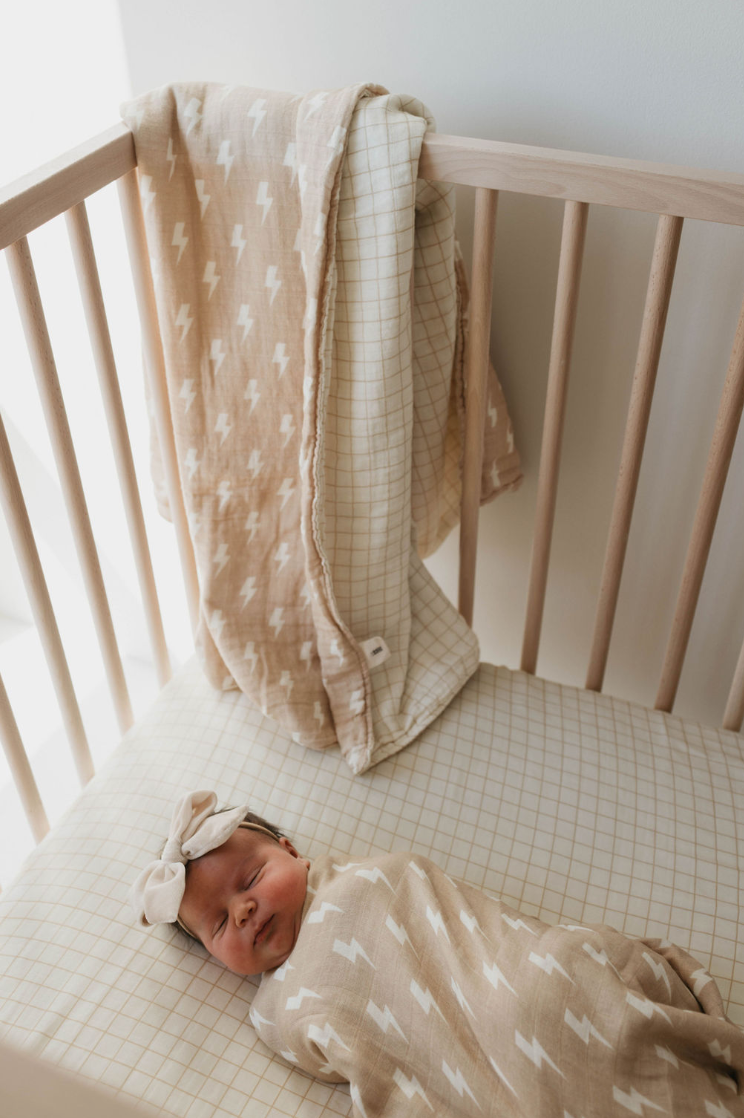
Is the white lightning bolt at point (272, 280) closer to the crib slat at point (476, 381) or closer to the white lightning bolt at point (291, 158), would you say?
the white lightning bolt at point (291, 158)

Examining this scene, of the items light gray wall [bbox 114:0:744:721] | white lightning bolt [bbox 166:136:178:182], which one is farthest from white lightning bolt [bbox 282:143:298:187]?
light gray wall [bbox 114:0:744:721]

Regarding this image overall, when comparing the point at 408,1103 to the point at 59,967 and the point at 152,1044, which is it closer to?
the point at 152,1044

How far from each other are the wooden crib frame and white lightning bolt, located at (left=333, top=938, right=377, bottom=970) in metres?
0.38

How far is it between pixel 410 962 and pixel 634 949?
7.5 inches

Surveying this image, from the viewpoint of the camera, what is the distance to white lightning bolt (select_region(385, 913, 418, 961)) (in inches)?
31.7

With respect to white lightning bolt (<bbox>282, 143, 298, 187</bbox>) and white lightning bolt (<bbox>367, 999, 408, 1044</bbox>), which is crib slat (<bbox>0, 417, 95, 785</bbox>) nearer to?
white lightning bolt (<bbox>282, 143, 298, 187</bbox>)

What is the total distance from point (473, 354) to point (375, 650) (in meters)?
0.34

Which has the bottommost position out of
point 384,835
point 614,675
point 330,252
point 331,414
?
point 614,675

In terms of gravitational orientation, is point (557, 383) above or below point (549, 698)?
above

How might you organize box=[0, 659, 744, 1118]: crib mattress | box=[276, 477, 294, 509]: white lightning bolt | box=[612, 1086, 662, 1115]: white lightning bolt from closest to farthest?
box=[612, 1086, 662, 1115]: white lightning bolt, box=[0, 659, 744, 1118]: crib mattress, box=[276, 477, 294, 509]: white lightning bolt

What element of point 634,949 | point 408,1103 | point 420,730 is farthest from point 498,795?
point 408,1103

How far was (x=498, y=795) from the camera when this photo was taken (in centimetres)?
103

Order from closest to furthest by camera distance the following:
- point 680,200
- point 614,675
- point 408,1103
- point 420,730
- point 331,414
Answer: point 408,1103, point 680,200, point 331,414, point 420,730, point 614,675

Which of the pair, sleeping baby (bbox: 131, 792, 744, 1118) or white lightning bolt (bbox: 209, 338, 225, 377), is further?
white lightning bolt (bbox: 209, 338, 225, 377)
